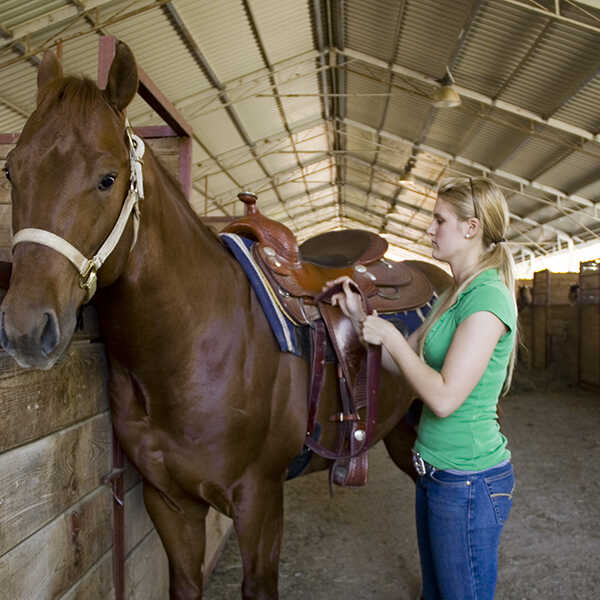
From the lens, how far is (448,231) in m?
1.41

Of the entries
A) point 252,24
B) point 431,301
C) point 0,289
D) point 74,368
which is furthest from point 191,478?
point 252,24

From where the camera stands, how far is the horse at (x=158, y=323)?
0.99 meters

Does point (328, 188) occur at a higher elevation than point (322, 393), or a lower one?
higher

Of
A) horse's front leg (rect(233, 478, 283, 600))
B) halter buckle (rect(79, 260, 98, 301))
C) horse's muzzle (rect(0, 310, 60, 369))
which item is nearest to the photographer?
horse's muzzle (rect(0, 310, 60, 369))

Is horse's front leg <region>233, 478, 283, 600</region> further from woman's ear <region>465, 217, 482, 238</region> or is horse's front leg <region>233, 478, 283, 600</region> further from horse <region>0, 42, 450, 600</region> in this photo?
woman's ear <region>465, 217, 482, 238</region>

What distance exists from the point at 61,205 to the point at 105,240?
12 cm

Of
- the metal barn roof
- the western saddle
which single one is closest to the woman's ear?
the western saddle

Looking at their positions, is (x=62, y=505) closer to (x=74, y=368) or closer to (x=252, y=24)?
(x=74, y=368)

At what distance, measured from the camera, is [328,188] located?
784 inches

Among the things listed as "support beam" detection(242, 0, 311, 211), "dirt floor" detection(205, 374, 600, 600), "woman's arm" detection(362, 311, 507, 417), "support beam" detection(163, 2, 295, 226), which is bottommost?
"dirt floor" detection(205, 374, 600, 600)

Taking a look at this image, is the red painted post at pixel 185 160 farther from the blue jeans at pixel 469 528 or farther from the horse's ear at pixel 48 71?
the blue jeans at pixel 469 528

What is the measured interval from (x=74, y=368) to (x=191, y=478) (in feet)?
1.40

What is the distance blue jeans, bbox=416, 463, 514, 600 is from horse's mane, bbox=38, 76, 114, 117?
3.91 ft

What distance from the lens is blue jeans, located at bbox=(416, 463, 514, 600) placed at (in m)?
1.30
